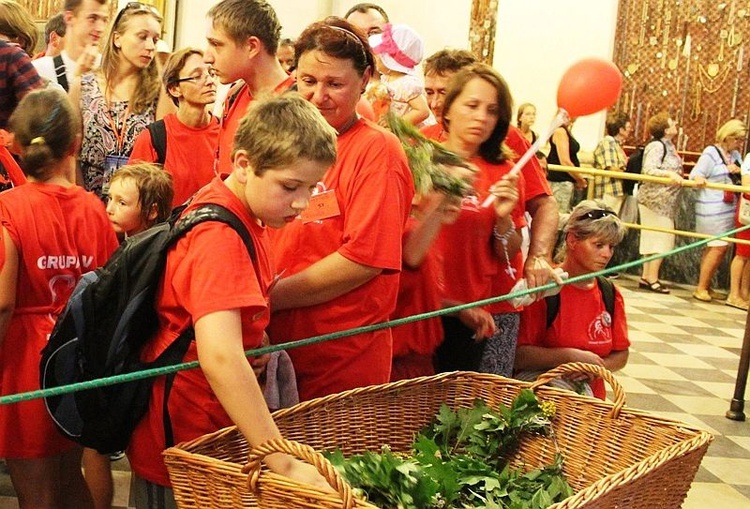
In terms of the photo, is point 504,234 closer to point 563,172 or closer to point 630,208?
point 563,172

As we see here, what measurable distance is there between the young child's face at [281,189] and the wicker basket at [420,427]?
0.50 metres

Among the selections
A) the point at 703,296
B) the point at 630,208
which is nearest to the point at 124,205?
the point at 630,208

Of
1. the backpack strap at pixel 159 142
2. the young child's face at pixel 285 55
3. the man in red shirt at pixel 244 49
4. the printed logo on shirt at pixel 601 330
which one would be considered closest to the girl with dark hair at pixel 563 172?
the young child's face at pixel 285 55

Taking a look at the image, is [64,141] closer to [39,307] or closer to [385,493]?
[39,307]

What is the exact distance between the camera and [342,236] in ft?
8.75

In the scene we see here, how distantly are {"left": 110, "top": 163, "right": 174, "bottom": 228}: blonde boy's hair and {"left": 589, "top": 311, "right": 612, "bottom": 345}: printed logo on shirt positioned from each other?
5.84 feet

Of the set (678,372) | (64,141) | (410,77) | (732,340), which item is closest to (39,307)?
(64,141)

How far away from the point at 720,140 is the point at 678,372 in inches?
177

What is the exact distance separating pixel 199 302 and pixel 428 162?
116 centimetres

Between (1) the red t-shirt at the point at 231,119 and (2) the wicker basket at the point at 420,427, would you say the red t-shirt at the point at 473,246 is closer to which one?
(2) the wicker basket at the point at 420,427

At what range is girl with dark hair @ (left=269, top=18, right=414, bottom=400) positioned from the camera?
8.54 ft

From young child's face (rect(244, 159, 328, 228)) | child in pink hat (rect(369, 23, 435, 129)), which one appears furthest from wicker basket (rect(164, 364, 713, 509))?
child in pink hat (rect(369, 23, 435, 129))

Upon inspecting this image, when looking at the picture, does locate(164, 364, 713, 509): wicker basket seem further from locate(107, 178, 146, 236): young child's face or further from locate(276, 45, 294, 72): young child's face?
locate(276, 45, 294, 72): young child's face

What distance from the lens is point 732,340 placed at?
28.0 feet
